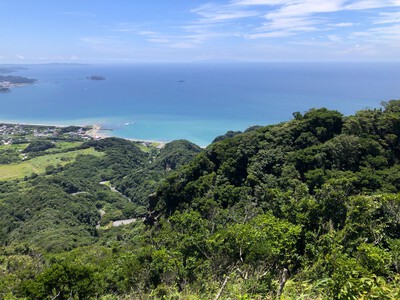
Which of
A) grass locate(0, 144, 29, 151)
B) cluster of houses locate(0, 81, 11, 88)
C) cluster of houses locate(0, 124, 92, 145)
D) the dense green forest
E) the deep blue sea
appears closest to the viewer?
the dense green forest

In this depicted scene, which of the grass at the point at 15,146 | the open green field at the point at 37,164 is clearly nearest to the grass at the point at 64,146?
the open green field at the point at 37,164

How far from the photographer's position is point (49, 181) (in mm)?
55781

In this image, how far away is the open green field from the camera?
6526 cm

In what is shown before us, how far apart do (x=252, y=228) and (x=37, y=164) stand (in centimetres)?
7199

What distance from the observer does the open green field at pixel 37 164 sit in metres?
65.3

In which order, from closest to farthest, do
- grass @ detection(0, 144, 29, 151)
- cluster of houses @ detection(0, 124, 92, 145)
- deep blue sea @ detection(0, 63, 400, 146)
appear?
grass @ detection(0, 144, 29, 151)
cluster of houses @ detection(0, 124, 92, 145)
deep blue sea @ detection(0, 63, 400, 146)

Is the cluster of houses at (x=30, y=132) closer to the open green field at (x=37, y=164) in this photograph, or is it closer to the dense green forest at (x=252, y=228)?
the open green field at (x=37, y=164)

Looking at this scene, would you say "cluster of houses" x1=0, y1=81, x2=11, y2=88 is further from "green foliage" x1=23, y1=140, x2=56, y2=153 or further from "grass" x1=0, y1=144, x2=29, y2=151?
"green foliage" x1=23, y1=140, x2=56, y2=153

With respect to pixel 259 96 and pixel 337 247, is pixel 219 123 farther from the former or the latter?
pixel 337 247

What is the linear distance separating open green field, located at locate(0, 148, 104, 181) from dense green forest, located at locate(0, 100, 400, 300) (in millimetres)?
18571

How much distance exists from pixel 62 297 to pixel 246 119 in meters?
83.6

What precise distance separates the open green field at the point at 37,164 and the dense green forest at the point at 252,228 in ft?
60.9

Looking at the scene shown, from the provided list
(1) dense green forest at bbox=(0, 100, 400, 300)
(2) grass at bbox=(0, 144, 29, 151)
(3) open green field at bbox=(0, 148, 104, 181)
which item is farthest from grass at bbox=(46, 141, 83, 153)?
(1) dense green forest at bbox=(0, 100, 400, 300)

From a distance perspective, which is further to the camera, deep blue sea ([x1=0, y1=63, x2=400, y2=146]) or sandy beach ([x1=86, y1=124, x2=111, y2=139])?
deep blue sea ([x1=0, y1=63, x2=400, y2=146])
